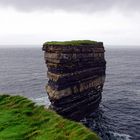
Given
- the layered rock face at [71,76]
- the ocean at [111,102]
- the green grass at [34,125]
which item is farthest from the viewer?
the layered rock face at [71,76]

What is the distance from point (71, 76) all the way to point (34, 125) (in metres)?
32.7

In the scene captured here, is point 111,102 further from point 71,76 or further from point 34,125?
point 34,125

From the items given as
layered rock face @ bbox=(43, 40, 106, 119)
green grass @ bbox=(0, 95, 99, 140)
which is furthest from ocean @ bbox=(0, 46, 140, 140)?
green grass @ bbox=(0, 95, 99, 140)

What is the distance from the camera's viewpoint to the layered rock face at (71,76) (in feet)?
204

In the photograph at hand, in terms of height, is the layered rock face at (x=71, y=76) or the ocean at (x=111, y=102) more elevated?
the layered rock face at (x=71, y=76)

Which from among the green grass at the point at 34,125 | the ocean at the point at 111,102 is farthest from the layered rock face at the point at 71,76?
the green grass at the point at 34,125

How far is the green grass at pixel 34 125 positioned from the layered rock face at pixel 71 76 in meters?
23.5

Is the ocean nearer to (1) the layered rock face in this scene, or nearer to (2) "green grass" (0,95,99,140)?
(1) the layered rock face

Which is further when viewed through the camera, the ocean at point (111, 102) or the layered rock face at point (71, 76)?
the layered rock face at point (71, 76)

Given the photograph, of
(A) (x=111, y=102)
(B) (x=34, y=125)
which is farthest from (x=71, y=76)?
(B) (x=34, y=125)

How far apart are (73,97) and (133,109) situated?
16511 millimetres

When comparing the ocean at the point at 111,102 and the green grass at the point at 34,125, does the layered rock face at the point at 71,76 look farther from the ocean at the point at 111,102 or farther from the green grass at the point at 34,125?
the green grass at the point at 34,125

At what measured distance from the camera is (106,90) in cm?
9731

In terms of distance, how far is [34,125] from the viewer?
102 ft
